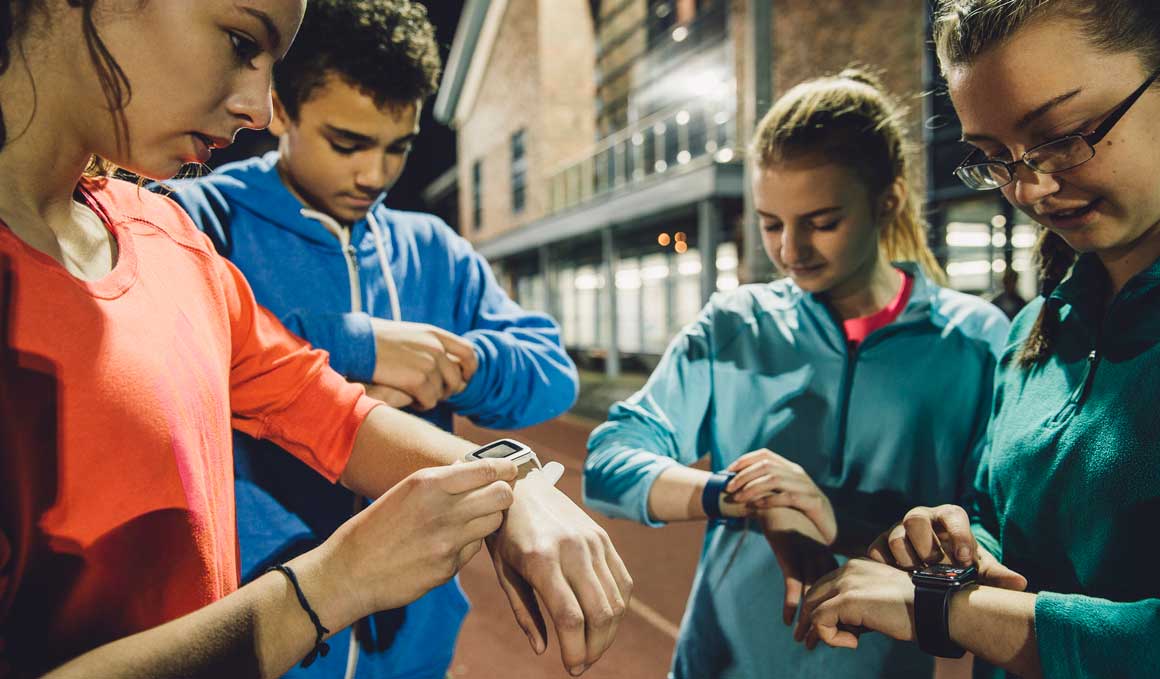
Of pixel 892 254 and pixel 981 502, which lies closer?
pixel 981 502

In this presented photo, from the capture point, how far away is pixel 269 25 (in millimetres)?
1013

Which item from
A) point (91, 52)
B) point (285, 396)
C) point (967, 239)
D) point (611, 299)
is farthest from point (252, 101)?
point (611, 299)

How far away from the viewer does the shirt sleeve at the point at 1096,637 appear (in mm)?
931

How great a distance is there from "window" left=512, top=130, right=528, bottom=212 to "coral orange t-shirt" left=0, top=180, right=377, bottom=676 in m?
20.3

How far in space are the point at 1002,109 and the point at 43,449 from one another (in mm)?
1435

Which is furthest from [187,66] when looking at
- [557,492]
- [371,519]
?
[557,492]

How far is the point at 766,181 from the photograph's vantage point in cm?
180

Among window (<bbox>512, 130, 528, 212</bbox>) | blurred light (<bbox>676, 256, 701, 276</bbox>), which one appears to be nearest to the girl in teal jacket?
blurred light (<bbox>676, 256, 701, 276</bbox>)

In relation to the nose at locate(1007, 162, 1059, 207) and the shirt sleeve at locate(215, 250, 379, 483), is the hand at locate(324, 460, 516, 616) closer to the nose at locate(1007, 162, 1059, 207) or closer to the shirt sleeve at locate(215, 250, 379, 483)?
the shirt sleeve at locate(215, 250, 379, 483)

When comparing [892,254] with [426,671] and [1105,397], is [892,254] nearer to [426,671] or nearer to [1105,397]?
[1105,397]

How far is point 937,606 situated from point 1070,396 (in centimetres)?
43

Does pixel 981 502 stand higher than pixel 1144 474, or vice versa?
pixel 1144 474

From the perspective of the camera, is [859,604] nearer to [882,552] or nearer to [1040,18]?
[882,552]

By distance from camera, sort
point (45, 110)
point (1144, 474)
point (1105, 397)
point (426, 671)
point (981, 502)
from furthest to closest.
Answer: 1. point (426, 671)
2. point (981, 502)
3. point (1105, 397)
4. point (1144, 474)
5. point (45, 110)
